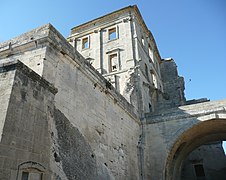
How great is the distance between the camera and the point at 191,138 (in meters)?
12.4

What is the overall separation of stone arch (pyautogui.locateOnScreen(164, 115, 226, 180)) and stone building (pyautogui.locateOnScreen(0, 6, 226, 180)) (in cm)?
7

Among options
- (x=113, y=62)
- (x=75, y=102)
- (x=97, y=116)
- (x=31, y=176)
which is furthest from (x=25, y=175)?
(x=113, y=62)

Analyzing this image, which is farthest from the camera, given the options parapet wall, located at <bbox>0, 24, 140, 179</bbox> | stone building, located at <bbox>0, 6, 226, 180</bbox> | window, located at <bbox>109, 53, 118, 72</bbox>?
window, located at <bbox>109, 53, 118, 72</bbox>

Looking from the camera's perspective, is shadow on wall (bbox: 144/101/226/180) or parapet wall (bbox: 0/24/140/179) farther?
shadow on wall (bbox: 144/101/226/180)

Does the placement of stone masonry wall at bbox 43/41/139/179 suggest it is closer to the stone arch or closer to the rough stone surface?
the rough stone surface

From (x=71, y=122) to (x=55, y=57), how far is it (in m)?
1.86

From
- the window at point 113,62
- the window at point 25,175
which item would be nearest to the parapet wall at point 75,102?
the window at point 25,175

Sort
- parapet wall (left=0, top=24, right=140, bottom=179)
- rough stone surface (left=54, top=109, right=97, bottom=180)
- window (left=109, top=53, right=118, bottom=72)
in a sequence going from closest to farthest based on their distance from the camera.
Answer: rough stone surface (left=54, top=109, right=97, bottom=180)
parapet wall (left=0, top=24, right=140, bottom=179)
window (left=109, top=53, right=118, bottom=72)

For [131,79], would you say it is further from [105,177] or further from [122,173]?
[105,177]

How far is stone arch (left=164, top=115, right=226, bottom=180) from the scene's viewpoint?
35.9ft

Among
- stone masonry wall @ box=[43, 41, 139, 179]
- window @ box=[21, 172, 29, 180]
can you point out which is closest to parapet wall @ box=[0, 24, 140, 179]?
stone masonry wall @ box=[43, 41, 139, 179]

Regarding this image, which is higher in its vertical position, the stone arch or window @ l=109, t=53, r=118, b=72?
window @ l=109, t=53, r=118, b=72

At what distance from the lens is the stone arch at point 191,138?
11.0 metres

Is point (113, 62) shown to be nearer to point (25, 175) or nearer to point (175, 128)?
point (175, 128)
